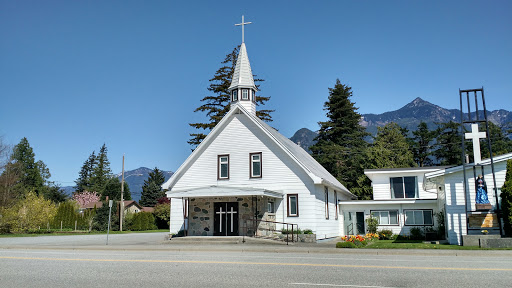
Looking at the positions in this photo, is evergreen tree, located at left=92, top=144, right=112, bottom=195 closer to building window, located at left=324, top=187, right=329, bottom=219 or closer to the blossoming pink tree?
the blossoming pink tree

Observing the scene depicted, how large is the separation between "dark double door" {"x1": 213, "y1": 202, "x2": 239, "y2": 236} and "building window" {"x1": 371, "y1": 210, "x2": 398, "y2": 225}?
10954mm

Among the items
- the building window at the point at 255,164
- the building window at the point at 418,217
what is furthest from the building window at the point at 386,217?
the building window at the point at 255,164

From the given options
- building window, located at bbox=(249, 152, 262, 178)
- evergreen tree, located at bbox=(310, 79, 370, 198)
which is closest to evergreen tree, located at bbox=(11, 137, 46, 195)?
evergreen tree, located at bbox=(310, 79, 370, 198)

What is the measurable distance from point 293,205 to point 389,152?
2495cm

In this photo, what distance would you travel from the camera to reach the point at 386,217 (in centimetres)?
2981

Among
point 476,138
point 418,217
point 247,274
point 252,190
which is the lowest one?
point 247,274

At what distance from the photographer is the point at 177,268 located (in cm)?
1048

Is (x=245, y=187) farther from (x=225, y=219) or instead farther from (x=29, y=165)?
(x=29, y=165)

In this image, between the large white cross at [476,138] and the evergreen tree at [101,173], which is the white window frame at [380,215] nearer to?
the large white cross at [476,138]

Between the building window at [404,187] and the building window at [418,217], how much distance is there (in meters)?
2.88

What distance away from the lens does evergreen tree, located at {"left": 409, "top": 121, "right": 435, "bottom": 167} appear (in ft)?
199

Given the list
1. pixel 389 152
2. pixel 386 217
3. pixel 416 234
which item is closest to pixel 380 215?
pixel 386 217

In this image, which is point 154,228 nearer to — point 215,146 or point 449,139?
point 215,146

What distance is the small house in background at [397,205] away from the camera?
2878 cm
